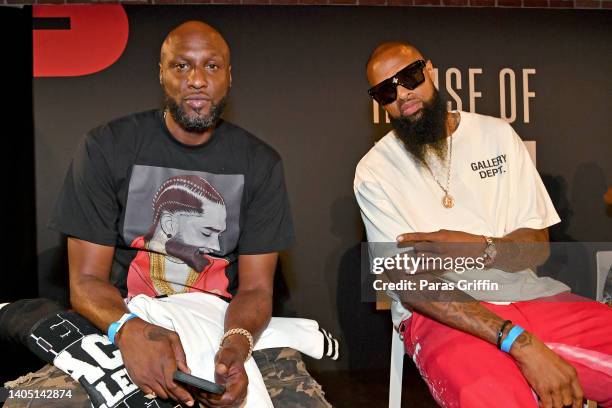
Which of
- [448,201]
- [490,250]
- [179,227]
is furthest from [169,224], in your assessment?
[490,250]

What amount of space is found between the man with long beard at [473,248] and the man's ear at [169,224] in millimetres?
746

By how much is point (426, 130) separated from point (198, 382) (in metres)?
1.45

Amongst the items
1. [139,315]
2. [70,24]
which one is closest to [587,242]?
[139,315]

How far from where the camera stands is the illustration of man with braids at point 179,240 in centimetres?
235

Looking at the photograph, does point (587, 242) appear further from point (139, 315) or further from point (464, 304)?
point (139, 315)

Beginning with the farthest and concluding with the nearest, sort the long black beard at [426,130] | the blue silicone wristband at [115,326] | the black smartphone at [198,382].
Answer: the long black beard at [426,130]
the blue silicone wristband at [115,326]
the black smartphone at [198,382]

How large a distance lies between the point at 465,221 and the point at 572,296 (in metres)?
0.49

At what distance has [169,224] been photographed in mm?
2357

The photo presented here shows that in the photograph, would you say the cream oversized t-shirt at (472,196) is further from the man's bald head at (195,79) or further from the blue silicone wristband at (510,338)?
the man's bald head at (195,79)

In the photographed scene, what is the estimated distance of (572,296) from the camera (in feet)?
8.30

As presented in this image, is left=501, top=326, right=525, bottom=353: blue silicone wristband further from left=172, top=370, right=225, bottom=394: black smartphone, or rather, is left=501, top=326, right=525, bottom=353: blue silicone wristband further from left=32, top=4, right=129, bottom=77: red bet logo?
left=32, top=4, right=129, bottom=77: red bet logo

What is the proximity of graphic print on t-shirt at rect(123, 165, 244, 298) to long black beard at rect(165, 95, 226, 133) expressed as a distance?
17 cm

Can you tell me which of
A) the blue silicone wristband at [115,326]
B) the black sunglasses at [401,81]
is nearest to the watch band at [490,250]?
the black sunglasses at [401,81]

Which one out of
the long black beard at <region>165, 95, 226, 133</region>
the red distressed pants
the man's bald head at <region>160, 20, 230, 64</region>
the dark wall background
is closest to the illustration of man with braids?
the long black beard at <region>165, 95, 226, 133</region>
